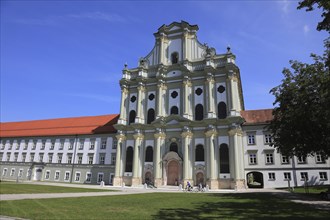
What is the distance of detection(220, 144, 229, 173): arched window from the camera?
127 feet

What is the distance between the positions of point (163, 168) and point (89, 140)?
59.9ft

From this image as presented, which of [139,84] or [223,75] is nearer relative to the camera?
[223,75]

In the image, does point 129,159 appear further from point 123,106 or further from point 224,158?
point 224,158

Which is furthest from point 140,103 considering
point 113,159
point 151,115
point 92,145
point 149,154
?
point 92,145

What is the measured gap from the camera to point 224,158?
39031 millimetres

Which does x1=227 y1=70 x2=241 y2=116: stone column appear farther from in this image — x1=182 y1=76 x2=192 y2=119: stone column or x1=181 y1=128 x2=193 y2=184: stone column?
x1=181 y1=128 x2=193 y2=184: stone column

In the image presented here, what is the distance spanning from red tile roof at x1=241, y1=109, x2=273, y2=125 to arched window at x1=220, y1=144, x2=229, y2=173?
18.6ft

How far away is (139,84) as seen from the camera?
48.2 m

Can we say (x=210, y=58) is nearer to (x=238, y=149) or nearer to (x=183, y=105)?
(x=183, y=105)

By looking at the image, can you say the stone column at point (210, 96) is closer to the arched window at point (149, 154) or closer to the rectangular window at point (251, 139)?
the rectangular window at point (251, 139)

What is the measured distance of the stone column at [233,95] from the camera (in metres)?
39.8

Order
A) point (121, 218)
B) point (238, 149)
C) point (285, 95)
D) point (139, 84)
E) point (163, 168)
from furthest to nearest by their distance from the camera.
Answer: point (139, 84)
point (163, 168)
point (238, 149)
point (285, 95)
point (121, 218)

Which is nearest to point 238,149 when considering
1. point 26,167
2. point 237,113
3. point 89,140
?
point 237,113

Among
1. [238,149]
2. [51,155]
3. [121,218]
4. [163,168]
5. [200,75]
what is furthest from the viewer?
[51,155]
